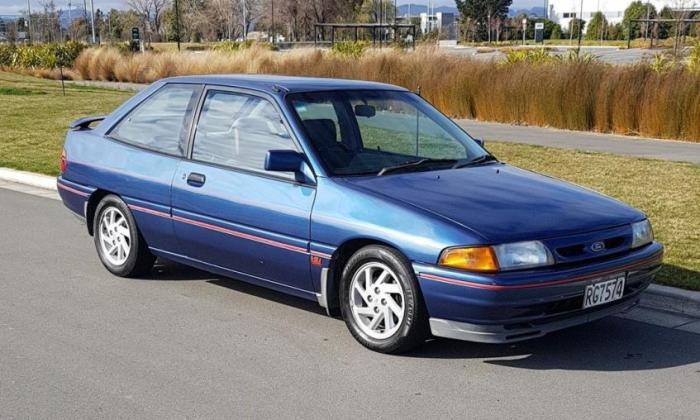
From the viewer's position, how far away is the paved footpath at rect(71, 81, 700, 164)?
576 inches

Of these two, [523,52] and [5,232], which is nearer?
[5,232]

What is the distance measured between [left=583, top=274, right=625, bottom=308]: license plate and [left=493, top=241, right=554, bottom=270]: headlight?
0.33 m

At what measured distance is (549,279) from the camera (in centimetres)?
495

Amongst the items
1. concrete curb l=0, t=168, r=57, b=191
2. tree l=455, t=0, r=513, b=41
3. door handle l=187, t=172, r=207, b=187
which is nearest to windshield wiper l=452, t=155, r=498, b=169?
door handle l=187, t=172, r=207, b=187

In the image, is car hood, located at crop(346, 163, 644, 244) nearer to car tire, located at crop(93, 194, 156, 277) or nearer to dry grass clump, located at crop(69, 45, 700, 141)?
car tire, located at crop(93, 194, 156, 277)

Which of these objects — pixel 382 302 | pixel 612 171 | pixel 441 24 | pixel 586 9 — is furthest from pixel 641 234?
pixel 586 9

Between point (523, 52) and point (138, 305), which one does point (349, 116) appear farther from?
point (523, 52)

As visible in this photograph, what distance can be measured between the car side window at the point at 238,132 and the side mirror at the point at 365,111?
0.62 meters

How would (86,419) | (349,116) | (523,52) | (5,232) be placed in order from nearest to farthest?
(86,419) → (349,116) → (5,232) → (523,52)

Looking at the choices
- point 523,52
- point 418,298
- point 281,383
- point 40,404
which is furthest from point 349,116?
point 523,52

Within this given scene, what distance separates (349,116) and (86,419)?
277 centimetres

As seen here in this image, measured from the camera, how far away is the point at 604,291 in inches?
207

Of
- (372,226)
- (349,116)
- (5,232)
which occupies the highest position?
(349,116)

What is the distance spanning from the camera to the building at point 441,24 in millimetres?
81312
